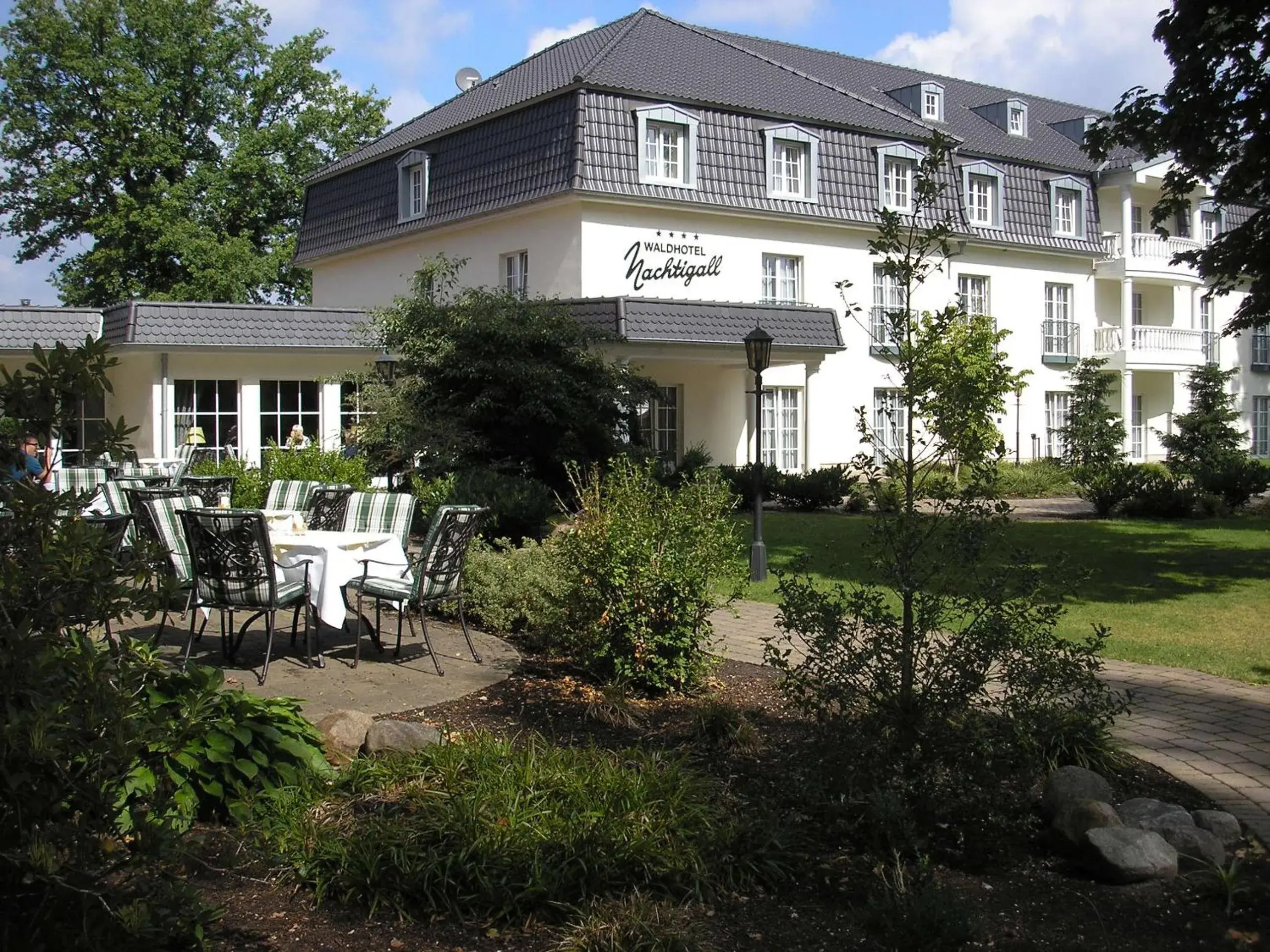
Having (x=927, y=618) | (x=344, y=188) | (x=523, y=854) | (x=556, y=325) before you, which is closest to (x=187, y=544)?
(x=523, y=854)

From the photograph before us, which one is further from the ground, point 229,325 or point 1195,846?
point 229,325

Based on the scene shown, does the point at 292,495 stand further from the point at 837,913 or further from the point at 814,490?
the point at 814,490

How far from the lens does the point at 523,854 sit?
4246 mm

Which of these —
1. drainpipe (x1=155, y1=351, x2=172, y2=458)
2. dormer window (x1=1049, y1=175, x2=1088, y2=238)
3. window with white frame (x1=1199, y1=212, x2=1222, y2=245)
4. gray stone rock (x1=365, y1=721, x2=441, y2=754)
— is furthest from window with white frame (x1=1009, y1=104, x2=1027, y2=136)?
gray stone rock (x1=365, y1=721, x2=441, y2=754)

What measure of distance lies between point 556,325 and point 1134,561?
870cm

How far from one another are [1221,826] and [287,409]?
64.8 feet

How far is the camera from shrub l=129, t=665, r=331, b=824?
458 centimetres

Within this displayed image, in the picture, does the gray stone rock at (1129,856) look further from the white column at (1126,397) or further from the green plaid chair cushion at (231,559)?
the white column at (1126,397)

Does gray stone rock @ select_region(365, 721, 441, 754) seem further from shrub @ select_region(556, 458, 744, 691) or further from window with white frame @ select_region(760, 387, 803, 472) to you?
window with white frame @ select_region(760, 387, 803, 472)

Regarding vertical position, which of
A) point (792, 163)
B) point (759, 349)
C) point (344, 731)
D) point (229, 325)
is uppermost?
point (792, 163)

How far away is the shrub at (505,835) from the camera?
4.16m

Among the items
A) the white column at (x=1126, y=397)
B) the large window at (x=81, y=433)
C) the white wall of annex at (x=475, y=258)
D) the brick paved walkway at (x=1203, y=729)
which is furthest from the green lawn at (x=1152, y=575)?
the white column at (x=1126, y=397)

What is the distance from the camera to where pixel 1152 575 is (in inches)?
508

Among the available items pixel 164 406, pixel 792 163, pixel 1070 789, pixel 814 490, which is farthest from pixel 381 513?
pixel 792 163
